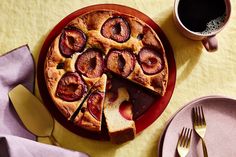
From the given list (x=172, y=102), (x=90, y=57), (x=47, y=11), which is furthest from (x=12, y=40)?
(x=172, y=102)

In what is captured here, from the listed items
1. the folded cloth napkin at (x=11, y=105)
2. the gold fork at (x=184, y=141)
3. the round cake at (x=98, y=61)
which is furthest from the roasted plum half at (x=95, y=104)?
the gold fork at (x=184, y=141)

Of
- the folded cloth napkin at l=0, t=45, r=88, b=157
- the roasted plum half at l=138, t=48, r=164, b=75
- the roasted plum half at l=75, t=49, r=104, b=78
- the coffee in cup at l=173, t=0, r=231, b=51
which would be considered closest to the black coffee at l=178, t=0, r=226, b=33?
the coffee in cup at l=173, t=0, r=231, b=51

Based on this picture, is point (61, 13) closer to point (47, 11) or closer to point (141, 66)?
point (47, 11)

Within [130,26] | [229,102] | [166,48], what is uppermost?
[130,26]

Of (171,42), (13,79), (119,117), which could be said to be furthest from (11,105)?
(171,42)

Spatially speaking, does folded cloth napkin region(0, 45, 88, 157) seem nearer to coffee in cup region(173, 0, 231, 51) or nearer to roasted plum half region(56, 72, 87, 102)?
roasted plum half region(56, 72, 87, 102)

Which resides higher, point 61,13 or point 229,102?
point 61,13
